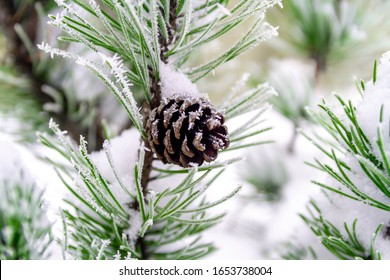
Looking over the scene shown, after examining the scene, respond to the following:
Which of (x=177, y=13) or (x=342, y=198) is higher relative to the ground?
(x=177, y=13)

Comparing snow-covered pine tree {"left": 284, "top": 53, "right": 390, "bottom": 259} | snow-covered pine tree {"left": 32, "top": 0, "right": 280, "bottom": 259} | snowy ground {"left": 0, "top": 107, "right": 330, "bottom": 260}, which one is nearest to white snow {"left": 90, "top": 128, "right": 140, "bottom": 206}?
snow-covered pine tree {"left": 32, "top": 0, "right": 280, "bottom": 259}

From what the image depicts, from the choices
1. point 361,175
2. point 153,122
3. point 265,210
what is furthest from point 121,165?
point 265,210

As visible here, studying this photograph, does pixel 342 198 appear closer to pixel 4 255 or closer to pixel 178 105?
pixel 178 105

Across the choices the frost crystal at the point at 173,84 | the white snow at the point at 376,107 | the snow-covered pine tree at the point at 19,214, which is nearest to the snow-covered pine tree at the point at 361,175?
the white snow at the point at 376,107

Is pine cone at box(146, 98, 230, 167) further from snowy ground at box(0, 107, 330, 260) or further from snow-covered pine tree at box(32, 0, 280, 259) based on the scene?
snowy ground at box(0, 107, 330, 260)

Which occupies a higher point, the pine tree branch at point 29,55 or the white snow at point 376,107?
the pine tree branch at point 29,55

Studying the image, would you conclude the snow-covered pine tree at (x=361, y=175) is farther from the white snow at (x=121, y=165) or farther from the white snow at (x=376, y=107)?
the white snow at (x=121, y=165)
